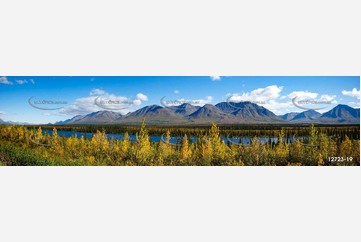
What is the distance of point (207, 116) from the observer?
12984 millimetres

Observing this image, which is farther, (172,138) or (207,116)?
(172,138)

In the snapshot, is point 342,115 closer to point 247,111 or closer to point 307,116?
point 307,116

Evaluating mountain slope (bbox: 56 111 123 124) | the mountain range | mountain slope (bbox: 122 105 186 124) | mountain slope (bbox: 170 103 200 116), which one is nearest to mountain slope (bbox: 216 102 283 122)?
the mountain range

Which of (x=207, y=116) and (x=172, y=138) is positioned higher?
(x=207, y=116)

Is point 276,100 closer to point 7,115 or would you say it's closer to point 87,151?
point 87,151

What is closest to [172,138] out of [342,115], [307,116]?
[307,116]

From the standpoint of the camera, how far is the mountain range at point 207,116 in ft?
42.5

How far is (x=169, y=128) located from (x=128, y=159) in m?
1.70

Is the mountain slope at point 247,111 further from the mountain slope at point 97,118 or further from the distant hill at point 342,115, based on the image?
the mountain slope at point 97,118

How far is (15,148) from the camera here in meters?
12.9

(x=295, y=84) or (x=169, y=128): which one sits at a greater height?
(x=295, y=84)

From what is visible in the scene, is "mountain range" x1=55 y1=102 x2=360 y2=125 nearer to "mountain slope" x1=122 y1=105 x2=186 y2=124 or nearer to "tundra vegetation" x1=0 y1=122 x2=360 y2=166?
"mountain slope" x1=122 y1=105 x2=186 y2=124

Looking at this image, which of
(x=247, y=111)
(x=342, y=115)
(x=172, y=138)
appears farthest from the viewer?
→ (x=172, y=138)
